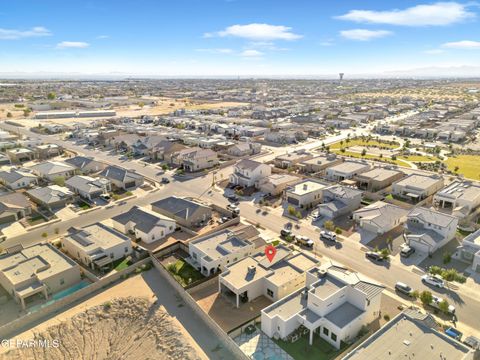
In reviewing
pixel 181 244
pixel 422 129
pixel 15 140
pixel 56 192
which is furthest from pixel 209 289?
pixel 422 129

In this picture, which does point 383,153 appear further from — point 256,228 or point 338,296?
point 338,296

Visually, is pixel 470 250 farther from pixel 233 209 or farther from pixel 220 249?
pixel 233 209

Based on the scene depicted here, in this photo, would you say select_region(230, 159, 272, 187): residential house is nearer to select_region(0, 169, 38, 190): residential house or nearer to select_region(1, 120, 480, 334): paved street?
select_region(1, 120, 480, 334): paved street

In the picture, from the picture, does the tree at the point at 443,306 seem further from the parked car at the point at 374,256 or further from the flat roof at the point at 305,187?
the flat roof at the point at 305,187

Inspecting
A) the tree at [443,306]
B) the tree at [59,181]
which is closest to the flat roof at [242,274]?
the tree at [443,306]

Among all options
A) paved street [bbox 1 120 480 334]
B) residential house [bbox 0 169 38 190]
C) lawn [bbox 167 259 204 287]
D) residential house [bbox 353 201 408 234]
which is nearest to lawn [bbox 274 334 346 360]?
paved street [bbox 1 120 480 334]

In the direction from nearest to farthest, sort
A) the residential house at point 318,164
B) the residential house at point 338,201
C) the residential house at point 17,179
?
1. the residential house at point 338,201
2. the residential house at point 17,179
3. the residential house at point 318,164
